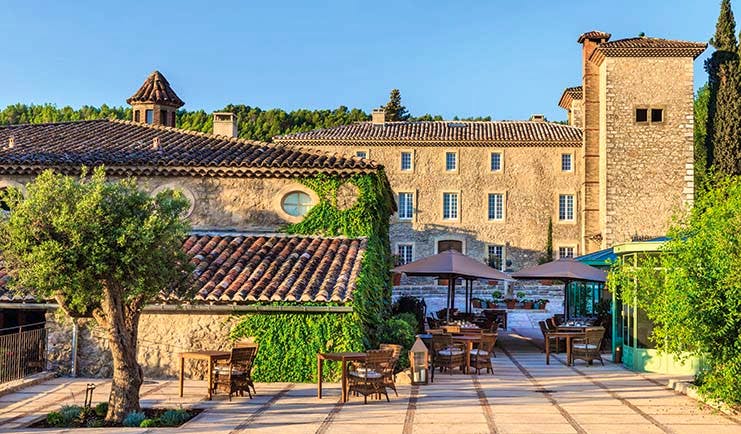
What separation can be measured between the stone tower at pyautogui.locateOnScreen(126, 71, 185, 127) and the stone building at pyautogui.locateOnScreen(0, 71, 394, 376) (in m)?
1.95

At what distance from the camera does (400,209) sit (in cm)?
4356

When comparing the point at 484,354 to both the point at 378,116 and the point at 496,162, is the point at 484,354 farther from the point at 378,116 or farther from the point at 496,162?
the point at 378,116

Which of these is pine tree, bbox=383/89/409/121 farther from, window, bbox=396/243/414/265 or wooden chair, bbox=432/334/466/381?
wooden chair, bbox=432/334/466/381

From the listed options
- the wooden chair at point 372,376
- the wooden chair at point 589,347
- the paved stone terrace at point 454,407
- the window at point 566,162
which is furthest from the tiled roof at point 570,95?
the wooden chair at point 372,376

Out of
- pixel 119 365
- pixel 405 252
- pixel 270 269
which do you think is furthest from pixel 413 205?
pixel 119 365

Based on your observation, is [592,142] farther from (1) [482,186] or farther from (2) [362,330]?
(2) [362,330]

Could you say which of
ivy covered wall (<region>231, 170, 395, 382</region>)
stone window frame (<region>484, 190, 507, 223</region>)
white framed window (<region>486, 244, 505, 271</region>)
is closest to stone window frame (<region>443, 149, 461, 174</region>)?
stone window frame (<region>484, 190, 507, 223</region>)

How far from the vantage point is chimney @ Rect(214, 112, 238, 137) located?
2385cm

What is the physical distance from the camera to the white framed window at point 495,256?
4253cm

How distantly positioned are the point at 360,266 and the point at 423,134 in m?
28.9

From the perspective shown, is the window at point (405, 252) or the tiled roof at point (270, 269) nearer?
the tiled roof at point (270, 269)

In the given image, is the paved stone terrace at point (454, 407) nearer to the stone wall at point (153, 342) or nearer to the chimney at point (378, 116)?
the stone wall at point (153, 342)

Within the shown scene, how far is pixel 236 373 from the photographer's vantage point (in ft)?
41.1

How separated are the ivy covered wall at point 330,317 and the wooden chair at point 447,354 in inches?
49.9
